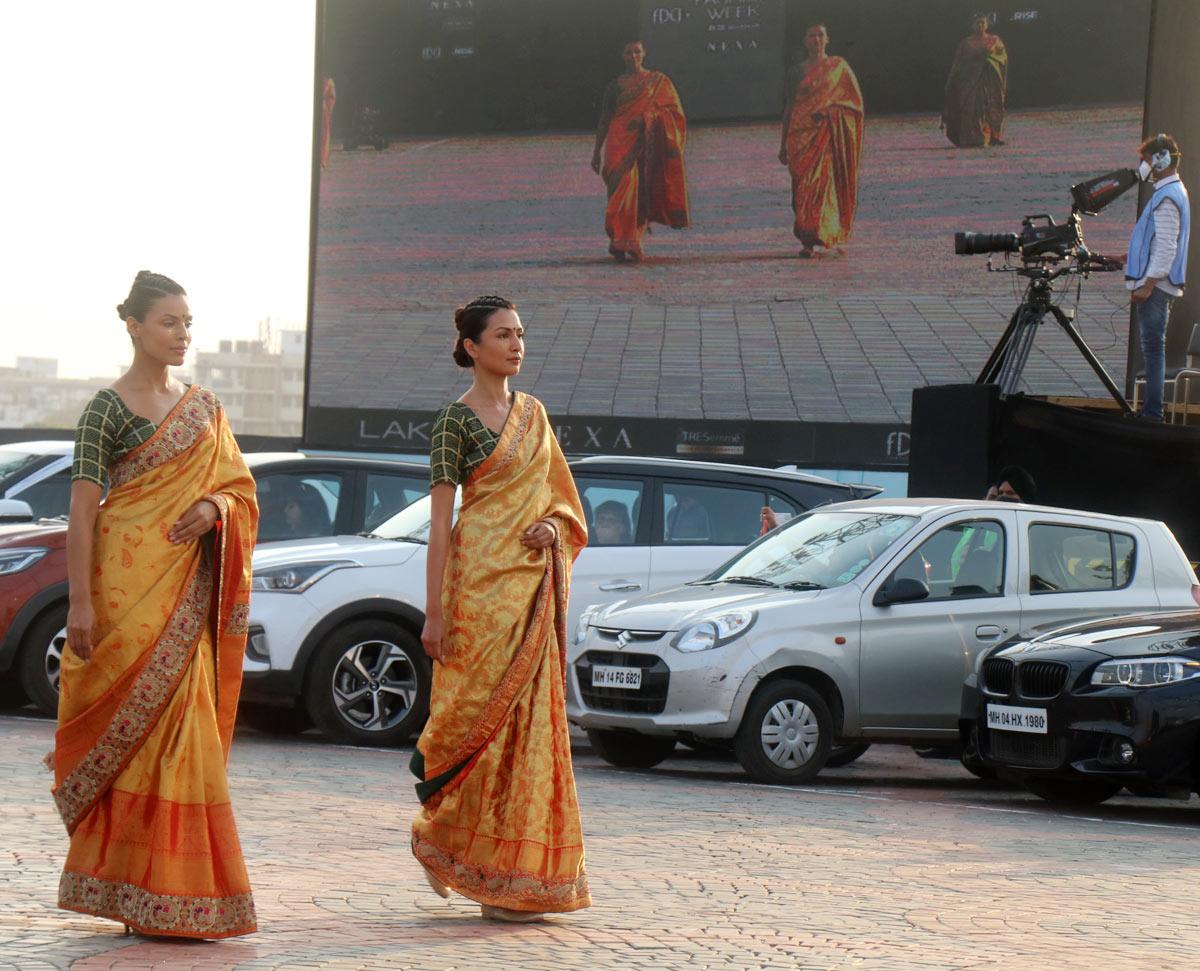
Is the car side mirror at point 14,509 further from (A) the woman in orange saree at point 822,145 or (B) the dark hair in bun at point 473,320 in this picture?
(A) the woman in orange saree at point 822,145

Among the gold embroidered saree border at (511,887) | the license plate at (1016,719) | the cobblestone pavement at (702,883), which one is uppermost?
the license plate at (1016,719)

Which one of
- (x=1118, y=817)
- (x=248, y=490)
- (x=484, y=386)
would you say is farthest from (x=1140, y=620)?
(x=248, y=490)

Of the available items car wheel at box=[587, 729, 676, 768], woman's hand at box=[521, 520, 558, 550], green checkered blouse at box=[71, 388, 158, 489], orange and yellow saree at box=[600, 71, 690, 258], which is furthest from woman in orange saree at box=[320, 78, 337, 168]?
green checkered blouse at box=[71, 388, 158, 489]

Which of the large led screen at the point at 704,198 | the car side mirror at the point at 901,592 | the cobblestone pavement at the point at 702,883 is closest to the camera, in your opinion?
the cobblestone pavement at the point at 702,883

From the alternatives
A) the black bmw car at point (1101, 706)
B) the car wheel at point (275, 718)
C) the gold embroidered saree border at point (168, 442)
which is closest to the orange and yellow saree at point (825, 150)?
the car wheel at point (275, 718)

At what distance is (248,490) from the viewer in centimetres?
559

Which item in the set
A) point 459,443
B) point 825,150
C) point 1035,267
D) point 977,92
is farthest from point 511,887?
point 825,150

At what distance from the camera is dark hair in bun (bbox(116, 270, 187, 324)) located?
18.0 ft

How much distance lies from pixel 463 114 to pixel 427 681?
19141 mm

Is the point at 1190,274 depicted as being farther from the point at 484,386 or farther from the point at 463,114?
the point at 484,386

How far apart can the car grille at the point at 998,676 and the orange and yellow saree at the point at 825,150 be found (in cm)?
1737

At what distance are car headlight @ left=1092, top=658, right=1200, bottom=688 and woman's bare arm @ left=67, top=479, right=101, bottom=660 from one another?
5.72 meters

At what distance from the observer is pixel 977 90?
26250 millimetres

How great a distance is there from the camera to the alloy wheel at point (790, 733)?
10367 millimetres
